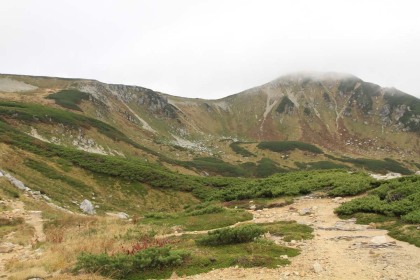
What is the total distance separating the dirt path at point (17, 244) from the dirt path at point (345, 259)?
7.96 metres

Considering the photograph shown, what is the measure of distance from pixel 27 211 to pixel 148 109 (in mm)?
156006

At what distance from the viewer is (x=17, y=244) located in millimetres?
17141

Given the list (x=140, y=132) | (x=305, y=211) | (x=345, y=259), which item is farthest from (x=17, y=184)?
(x=140, y=132)

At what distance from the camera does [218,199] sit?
1420 inches

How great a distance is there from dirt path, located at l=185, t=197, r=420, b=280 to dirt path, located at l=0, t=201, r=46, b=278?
7.96m

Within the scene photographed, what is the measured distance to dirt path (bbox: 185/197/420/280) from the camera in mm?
11070

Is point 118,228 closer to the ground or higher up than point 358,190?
closer to the ground

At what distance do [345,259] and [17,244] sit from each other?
14705 mm

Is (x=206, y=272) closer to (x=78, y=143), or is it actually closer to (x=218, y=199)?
(x=218, y=199)

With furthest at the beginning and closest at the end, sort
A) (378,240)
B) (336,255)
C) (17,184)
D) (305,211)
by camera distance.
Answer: (17,184) < (305,211) < (378,240) < (336,255)

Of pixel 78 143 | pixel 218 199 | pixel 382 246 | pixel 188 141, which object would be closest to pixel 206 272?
pixel 382 246

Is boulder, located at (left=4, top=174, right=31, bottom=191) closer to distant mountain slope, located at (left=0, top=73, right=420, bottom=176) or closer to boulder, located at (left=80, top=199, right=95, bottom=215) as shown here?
boulder, located at (left=80, top=199, right=95, bottom=215)

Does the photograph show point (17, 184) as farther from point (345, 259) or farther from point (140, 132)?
point (140, 132)

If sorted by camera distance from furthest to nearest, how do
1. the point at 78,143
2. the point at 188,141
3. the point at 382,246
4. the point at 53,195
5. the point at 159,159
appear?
1. the point at 188,141
2. the point at 159,159
3. the point at 78,143
4. the point at 53,195
5. the point at 382,246
